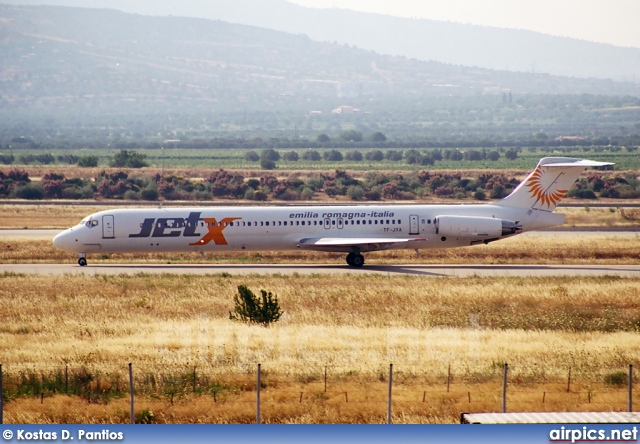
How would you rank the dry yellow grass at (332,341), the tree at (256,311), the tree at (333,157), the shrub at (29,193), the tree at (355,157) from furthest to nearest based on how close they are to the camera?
1. the tree at (355,157)
2. the tree at (333,157)
3. the shrub at (29,193)
4. the tree at (256,311)
5. the dry yellow grass at (332,341)

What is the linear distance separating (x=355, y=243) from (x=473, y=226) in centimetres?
469

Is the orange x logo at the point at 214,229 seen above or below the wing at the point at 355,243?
above

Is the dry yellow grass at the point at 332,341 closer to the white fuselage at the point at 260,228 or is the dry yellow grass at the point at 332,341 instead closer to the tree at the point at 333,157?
the white fuselage at the point at 260,228

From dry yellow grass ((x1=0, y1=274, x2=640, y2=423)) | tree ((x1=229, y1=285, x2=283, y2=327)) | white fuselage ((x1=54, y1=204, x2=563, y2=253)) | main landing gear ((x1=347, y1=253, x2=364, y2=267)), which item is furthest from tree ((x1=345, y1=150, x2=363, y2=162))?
tree ((x1=229, y1=285, x2=283, y2=327))

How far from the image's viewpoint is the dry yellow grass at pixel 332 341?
16734mm

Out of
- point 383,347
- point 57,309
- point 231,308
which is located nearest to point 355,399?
point 383,347

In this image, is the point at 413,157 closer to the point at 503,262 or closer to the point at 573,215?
the point at 573,215

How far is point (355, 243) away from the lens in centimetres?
3803

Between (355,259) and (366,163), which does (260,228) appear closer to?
(355,259)

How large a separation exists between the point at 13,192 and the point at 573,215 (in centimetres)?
4346

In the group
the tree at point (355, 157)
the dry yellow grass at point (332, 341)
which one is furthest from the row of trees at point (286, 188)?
the tree at point (355, 157)

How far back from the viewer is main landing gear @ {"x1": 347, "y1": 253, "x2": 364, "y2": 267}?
38719 mm

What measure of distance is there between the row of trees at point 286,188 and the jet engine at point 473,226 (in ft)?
118

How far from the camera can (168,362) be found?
19.9 metres
